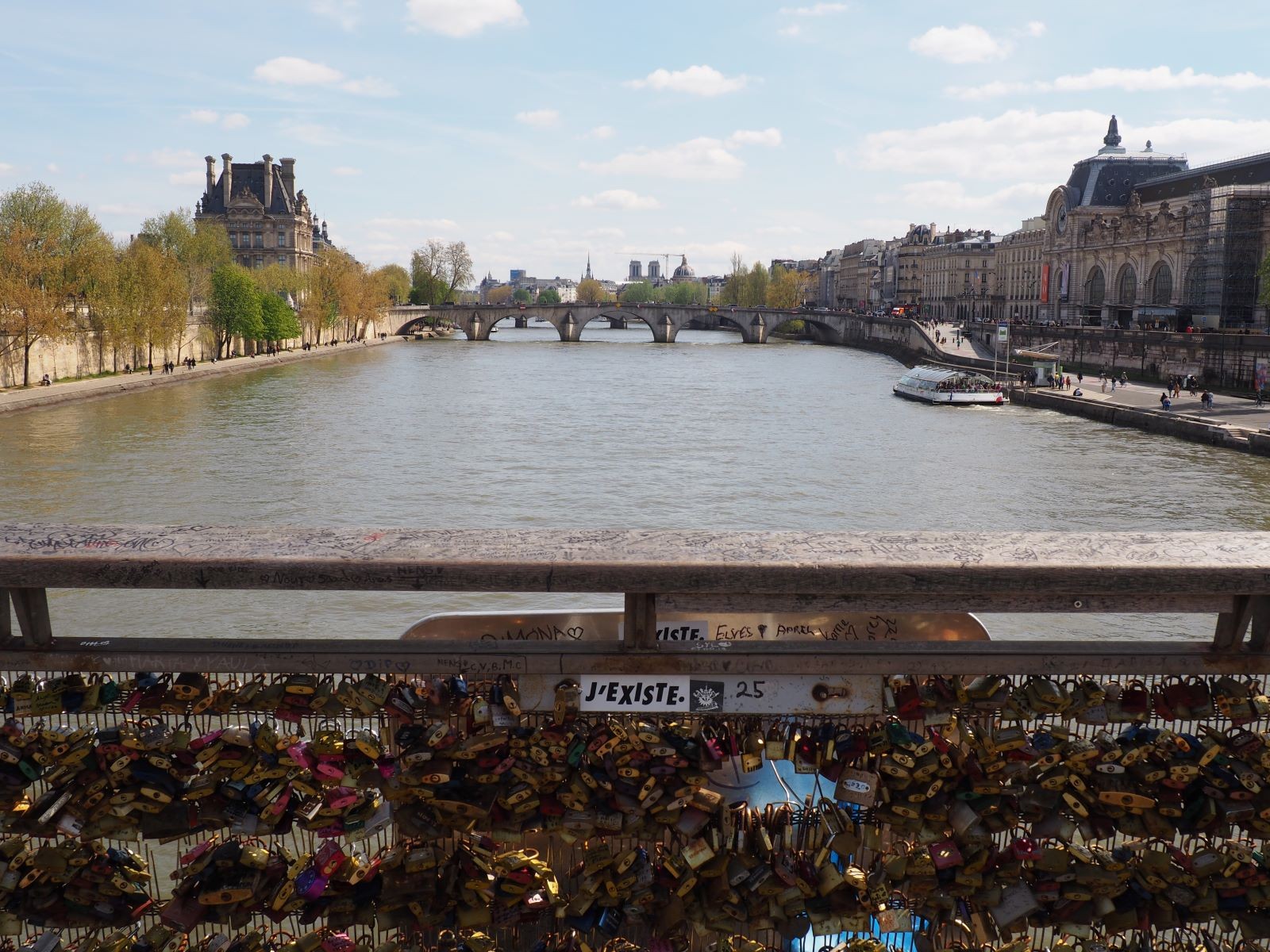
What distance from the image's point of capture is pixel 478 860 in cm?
227

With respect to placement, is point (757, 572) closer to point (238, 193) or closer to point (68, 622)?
point (68, 622)

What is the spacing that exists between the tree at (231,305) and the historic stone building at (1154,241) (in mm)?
37948

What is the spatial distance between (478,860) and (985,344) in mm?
55888

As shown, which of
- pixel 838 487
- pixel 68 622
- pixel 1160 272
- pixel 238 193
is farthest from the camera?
pixel 238 193

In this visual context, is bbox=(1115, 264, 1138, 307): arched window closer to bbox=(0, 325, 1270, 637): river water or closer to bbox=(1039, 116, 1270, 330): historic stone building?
bbox=(1039, 116, 1270, 330): historic stone building

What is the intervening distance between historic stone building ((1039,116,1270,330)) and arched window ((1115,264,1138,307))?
2.8 inches

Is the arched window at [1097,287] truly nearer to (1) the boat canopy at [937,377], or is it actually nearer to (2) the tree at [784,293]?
(1) the boat canopy at [937,377]

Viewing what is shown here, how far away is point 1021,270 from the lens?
83125mm

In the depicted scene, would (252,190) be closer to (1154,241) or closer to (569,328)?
(569,328)

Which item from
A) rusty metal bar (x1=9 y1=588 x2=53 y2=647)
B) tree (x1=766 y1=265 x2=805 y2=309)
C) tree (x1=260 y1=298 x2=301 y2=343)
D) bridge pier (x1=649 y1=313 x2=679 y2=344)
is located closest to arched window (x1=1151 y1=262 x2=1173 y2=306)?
bridge pier (x1=649 y1=313 x2=679 y2=344)

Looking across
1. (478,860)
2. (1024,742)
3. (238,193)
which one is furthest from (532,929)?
(238,193)

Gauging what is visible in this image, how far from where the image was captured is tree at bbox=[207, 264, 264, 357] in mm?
46062

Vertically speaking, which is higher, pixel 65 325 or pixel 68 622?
pixel 65 325

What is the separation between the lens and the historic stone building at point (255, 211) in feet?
254
